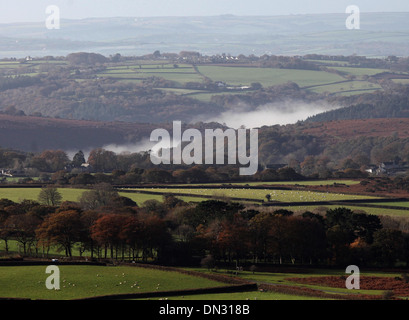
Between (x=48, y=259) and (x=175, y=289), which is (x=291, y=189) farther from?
(x=175, y=289)

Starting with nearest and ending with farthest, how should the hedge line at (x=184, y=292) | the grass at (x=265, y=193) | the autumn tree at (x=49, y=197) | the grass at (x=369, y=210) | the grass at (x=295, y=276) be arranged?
the hedge line at (x=184, y=292)
the grass at (x=295, y=276)
the grass at (x=369, y=210)
the autumn tree at (x=49, y=197)
the grass at (x=265, y=193)

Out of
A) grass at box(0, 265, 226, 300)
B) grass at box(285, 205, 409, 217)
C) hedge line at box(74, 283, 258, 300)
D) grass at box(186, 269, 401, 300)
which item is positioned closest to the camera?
hedge line at box(74, 283, 258, 300)

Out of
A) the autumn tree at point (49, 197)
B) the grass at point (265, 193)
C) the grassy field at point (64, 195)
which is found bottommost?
the grass at point (265, 193)

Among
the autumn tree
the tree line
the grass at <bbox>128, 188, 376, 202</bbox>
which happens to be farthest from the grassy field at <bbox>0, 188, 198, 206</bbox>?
the tree line

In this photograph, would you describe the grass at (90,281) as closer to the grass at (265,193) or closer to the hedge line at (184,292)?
the hedge line at (184,292)

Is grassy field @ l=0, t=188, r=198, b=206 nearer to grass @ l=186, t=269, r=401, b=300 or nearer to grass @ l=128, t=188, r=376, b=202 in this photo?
grass @ l=128, t=188, r=376, b=202

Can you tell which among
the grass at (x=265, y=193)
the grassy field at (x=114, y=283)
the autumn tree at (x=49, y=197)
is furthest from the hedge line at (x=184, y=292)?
the grass at (x=265, y=193)

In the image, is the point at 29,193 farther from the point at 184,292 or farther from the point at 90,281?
the point at 184,292

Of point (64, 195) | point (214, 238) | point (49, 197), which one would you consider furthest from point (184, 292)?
point (64, 195)

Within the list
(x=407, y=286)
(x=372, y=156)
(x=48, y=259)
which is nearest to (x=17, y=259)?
(x=48, y=259)
